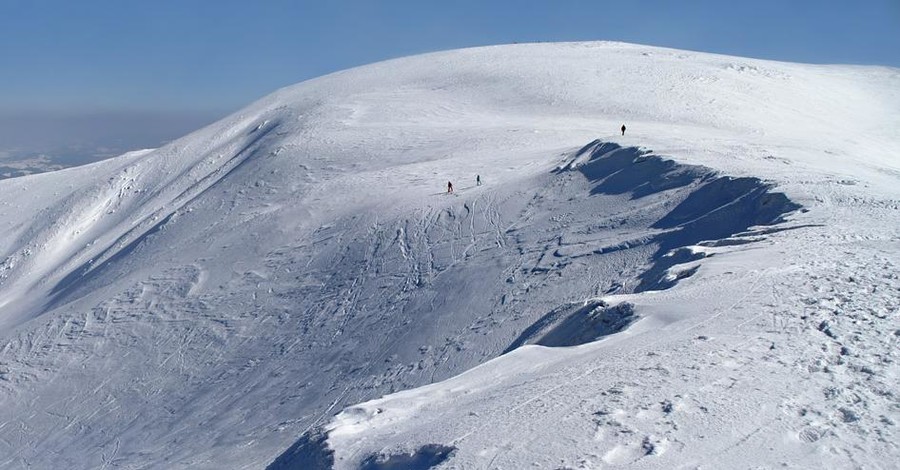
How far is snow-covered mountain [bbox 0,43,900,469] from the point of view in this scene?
797cm

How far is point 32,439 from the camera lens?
62.3 feet

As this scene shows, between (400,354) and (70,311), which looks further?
(70,311)

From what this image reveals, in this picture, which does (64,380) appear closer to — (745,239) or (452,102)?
(745,239)

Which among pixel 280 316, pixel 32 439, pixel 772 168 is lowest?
pixel 32 439

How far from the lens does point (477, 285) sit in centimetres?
1919

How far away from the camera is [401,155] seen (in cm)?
3253

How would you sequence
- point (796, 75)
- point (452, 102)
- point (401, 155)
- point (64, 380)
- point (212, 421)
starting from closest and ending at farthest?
1. point (212, 421)
2. point (64, 380)
3. point (401, 155)
4. point (452, 102)
5. point (796, 75)

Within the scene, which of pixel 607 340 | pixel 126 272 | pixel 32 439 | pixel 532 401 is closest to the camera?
pixel 532 401

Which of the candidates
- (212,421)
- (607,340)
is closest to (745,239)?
(607,340)

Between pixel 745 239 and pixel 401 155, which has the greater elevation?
pixel 401 155

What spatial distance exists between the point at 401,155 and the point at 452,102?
10663 mm

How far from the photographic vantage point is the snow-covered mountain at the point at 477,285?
797 cm

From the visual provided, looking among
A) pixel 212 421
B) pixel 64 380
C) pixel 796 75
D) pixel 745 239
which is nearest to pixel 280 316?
pixel 212 421

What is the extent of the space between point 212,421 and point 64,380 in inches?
226
